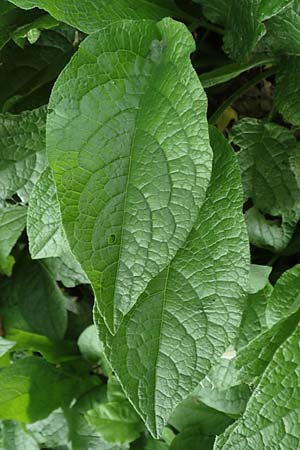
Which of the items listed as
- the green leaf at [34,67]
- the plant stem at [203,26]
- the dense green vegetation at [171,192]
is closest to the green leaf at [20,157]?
the dense green vegetation at [171,192]

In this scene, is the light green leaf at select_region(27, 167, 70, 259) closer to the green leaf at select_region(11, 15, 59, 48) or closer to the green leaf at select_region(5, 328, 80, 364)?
the green leaf at select_region(11, 15, 59, 48)

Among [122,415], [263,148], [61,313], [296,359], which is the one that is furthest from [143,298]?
[61,313]

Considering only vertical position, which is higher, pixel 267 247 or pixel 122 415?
pixel 267 247

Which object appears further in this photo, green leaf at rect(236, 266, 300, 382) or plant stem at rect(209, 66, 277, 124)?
plant stem at rect(209, 66, 277, 124)

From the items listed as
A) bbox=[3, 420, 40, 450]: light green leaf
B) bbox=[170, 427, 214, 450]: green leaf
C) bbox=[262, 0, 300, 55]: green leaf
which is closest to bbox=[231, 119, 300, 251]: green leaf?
bbox=[262, 0, 300, 55]: green leaf

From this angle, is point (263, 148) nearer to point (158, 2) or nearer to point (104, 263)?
point (158, 2)

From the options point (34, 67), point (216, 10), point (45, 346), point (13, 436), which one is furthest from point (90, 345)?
point (216, 10)

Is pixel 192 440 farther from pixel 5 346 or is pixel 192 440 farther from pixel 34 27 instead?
pixel 34 27
